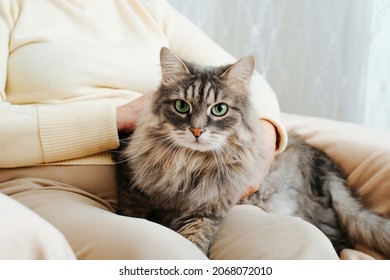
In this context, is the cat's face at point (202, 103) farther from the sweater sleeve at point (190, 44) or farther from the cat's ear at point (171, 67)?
the sweater sleeve at point (190, 44)

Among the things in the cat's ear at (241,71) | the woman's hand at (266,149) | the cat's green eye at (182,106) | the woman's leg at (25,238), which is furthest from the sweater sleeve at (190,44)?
the woman's leg at (25,238)

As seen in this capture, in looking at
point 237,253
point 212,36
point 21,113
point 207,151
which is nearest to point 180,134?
point 207,151

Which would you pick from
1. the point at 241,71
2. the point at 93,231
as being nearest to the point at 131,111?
the point at 241,71

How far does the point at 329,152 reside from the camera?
1718 millimetres

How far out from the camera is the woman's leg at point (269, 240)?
1076 millimetres

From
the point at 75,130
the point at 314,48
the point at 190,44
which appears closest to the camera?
the point at 75,130

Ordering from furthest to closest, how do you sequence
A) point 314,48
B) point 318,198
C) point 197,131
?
point 314,48, point 318,198, point 197,131

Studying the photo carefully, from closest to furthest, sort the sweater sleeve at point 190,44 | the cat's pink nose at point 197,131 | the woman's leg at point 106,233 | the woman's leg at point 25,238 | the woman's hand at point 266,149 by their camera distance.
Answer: the woman's leg at point 25,238, the woman's leg at point 106,233, the cat's pink nose at point 197,131, the woman's hand at point 266,149, the sweater sleeve at point 190,44

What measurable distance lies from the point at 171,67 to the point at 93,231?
0.54m

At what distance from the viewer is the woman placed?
107cm

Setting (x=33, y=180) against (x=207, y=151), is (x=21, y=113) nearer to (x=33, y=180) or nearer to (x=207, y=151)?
(x=33, y=180)

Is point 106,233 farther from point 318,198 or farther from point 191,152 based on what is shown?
point 318,198

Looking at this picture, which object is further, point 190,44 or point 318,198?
point 190,44

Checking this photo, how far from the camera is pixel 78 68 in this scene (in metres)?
1.52
